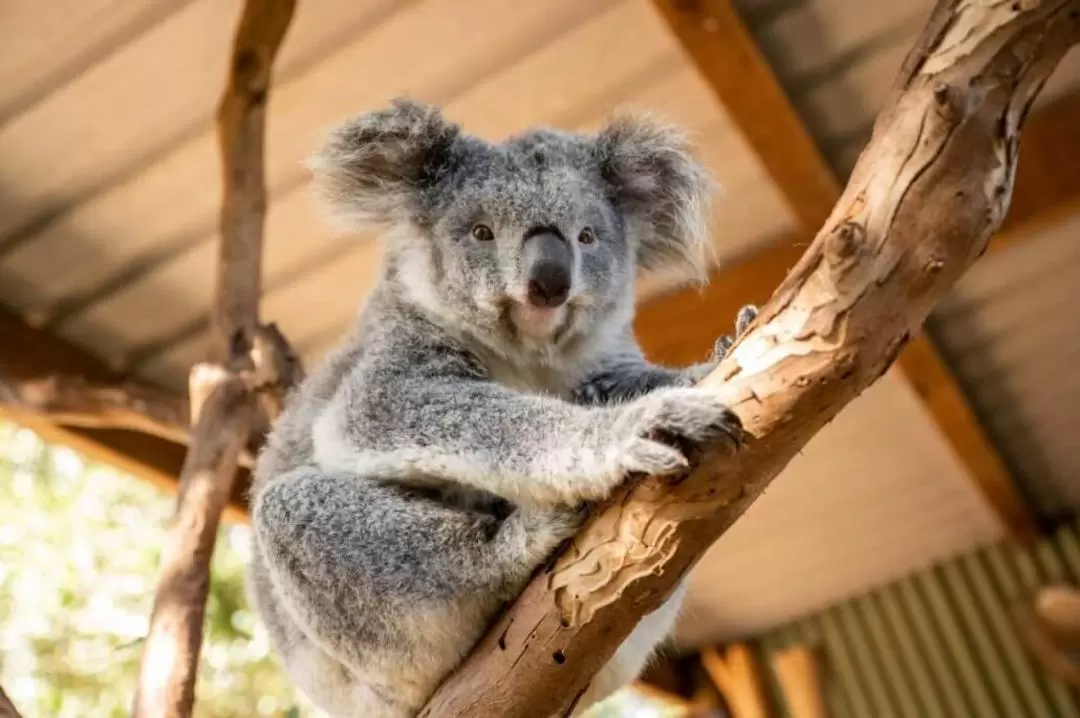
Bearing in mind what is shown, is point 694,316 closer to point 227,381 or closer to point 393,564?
point 227,381

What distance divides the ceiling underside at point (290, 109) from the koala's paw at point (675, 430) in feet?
7.28

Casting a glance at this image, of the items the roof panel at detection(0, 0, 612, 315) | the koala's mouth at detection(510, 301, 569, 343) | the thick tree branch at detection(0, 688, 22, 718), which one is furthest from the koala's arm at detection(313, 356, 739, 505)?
the roof panel at detection(0, 0, 612, 315)

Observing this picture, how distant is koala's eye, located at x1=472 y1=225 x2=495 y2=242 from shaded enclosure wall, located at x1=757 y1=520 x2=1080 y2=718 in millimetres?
5237

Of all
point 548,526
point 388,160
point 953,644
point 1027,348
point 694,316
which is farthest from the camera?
point 953,644

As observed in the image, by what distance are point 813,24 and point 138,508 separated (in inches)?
166

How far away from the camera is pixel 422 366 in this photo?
74.7 inches

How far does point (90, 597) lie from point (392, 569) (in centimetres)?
399

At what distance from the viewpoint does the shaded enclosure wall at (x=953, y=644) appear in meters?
6.48

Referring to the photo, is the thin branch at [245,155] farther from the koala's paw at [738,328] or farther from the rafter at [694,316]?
the koala's paw at [738,328]

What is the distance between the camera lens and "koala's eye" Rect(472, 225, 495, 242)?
6.34 feet

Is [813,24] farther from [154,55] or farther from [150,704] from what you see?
[150,704]

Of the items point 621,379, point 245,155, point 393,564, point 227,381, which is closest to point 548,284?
point 621,379

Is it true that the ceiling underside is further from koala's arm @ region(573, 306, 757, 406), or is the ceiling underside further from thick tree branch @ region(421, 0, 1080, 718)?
thick tree branch @ region(421, 0, 1080, 718)

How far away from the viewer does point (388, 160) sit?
6.91 ft
